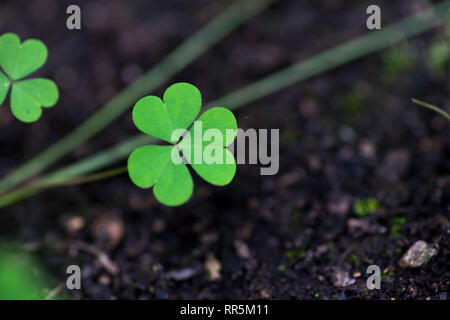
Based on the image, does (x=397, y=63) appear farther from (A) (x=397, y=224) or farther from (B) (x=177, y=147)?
(B) (x=177, y=147)

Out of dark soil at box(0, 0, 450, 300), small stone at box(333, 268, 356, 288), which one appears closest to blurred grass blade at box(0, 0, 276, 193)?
dark soil at box(0, 0, 450, 300)

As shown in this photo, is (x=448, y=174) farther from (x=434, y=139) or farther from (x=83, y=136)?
(x=83, y=136)

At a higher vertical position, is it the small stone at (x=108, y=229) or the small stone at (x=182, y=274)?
the small stone at (x=108, y=229)

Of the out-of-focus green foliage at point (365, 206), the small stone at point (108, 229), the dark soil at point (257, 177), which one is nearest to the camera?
the dark soil at point (257, 177)

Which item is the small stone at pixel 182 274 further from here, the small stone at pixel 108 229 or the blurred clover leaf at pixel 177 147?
the blurred clover leaf at pixel 177 147

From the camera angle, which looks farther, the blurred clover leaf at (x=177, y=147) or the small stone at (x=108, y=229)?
the small stone at (x=108, y=229)

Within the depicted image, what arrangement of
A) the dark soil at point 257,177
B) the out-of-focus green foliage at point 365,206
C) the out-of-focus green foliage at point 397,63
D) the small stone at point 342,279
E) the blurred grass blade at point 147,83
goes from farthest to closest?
the out-of-focus green foliage at point 397,63, the blurred grass blade at point 147,83, the out-of-focus green foliage at point 365,206, the dark soil at point 257,177, the small stone at point 342,279

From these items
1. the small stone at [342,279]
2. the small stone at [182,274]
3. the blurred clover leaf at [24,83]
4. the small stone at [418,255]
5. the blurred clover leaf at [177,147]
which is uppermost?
the blurred clover leaf at [24,83]

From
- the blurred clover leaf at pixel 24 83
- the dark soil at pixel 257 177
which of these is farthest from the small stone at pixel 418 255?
the blurred clover leaf at pixel 24 83
